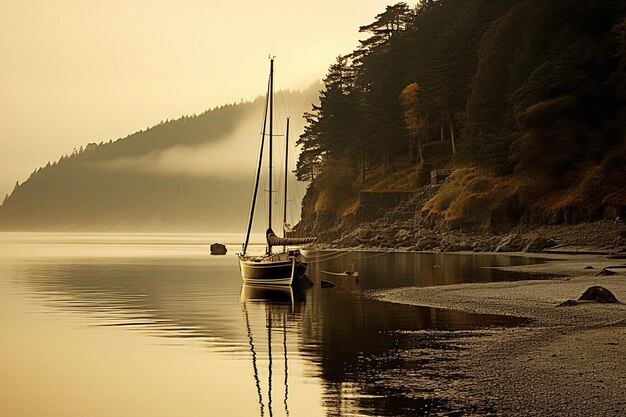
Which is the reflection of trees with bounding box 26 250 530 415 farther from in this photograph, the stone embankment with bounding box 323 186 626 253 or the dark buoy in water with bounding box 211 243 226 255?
the dark buoy in water with bounding box 211 243 226 255

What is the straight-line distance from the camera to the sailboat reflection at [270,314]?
18781 mm

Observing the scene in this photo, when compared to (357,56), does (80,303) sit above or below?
below

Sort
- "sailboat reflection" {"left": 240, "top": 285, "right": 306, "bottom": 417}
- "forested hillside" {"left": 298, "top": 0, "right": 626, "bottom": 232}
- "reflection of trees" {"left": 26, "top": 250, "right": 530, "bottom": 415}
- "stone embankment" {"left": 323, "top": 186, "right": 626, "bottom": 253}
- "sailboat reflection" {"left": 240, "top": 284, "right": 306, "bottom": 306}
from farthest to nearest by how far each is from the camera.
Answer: "forested hillside" {"left": 298, "top": 0, "right": 626, "bottom": 232} < "stone embankment" {"left": 323, "top": 186, "right": 626, "bottom": 253} < "sailboat reflection" {"left": 240, "top": 284, "right": 306, "bottom": 306} < "sailboat reflection" {"left": 240, "top": 285, "right": 306, "bottom": 417} < "reflection of trees" {"left": 26, "top": 250, "right": 530, "bottom": 415}

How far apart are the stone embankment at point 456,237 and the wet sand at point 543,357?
3395cm

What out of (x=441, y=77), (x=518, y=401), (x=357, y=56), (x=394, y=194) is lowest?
(x=518, y=401)

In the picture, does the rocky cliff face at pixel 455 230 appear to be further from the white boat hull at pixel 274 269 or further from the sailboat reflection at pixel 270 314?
the sailboat reflection at pixel 270 314

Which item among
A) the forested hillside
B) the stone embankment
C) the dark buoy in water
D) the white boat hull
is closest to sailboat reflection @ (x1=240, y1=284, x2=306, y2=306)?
the white boat hull

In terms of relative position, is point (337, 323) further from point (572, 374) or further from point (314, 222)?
point (314, 222)

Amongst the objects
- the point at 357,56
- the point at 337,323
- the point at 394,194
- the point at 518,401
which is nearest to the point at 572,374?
the point at 518,401

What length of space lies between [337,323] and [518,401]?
14.5m

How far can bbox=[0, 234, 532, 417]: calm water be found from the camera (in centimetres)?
1731

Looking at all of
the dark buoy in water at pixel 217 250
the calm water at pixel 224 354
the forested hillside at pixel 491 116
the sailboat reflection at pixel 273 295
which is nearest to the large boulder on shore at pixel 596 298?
the calm water at pixel 224 354

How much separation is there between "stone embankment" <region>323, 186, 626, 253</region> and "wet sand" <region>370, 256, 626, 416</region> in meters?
33.9

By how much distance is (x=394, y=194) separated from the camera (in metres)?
111
